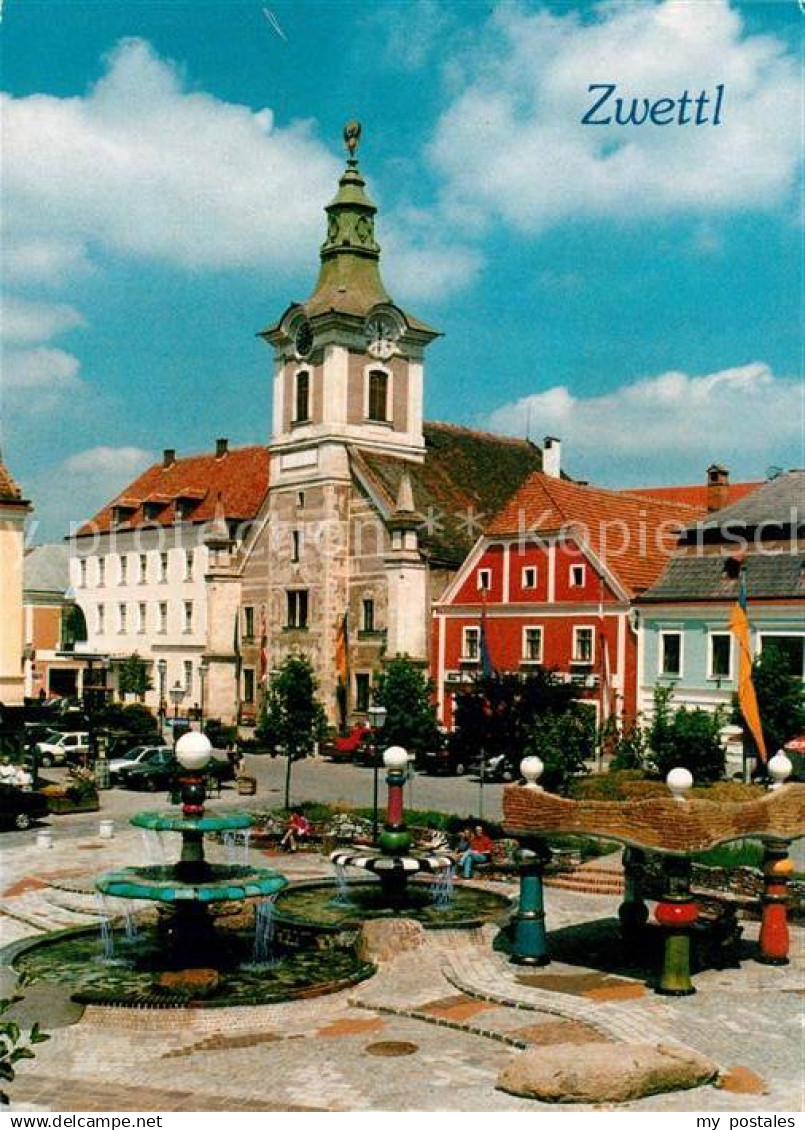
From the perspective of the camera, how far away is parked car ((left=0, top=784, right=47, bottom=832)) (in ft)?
107

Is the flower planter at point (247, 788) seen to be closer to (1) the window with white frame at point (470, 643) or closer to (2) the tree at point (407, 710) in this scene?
(2) the tree at point (407, 710)

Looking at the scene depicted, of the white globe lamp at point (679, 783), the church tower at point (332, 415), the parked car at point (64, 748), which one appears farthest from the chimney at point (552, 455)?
the white globe lamp at point (679, 783)

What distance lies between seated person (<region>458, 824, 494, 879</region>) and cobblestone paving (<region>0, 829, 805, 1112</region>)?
6218mm

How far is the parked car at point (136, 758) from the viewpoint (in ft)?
138

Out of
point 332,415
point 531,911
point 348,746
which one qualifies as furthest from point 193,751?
point 332,415

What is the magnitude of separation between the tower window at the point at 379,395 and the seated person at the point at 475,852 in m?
37.1

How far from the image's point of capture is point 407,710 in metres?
46.2

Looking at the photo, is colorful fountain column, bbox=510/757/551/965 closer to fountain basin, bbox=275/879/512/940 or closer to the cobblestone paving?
the cobblestone paving

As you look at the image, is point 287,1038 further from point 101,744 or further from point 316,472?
point 316,472

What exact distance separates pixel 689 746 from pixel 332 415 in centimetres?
2992

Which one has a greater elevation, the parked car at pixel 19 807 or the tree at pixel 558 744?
the tree at pixel 558 744

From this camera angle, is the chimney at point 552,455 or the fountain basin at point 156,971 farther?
the chimney at point 552,455

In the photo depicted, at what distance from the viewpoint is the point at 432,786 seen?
42312 mm

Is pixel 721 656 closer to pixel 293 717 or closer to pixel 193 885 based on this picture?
pixel 293 717
